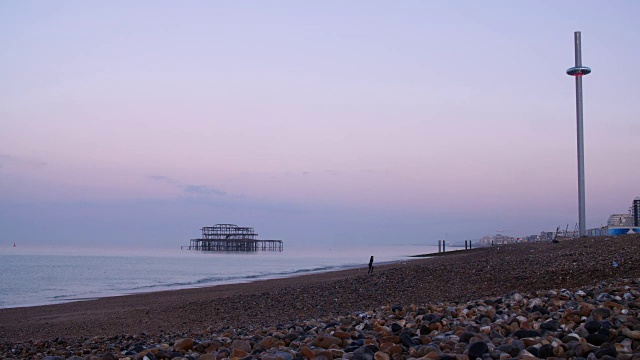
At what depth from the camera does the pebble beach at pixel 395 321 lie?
412 cm

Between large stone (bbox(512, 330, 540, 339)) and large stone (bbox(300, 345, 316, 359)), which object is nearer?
large stone (bbox(300, 345, 316, 359))

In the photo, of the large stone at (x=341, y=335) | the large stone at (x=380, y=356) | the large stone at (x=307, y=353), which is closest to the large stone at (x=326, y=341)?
the large stone at (x=341, y=335)

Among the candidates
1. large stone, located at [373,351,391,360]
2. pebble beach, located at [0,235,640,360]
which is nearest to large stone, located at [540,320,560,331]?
pebble beach, located at [0,235,640,360]

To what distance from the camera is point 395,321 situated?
6133 millimetres

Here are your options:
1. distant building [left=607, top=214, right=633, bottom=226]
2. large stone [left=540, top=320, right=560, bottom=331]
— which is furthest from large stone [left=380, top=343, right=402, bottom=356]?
distant building [left=607, top=214, right=633, bottom=226]

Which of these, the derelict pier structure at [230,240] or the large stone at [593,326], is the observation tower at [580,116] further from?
the derelict pier structure at [230,240]

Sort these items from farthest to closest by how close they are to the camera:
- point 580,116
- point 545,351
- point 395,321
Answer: point 580,116 < point 395,321 < point 545,351

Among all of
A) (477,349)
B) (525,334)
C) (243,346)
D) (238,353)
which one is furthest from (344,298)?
(477,349)

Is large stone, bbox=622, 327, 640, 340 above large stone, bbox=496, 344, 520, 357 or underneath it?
above

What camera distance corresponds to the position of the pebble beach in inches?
162

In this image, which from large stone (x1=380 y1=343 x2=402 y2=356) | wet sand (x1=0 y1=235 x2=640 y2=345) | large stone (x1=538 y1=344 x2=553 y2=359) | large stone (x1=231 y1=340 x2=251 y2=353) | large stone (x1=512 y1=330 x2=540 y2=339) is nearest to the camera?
large stone (x1=538 y1=344 x2=553 y2=359)

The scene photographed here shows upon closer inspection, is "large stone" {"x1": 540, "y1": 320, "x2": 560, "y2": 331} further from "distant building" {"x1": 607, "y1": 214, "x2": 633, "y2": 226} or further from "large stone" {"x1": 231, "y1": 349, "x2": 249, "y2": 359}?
"distant building" {"x1": 607, "y1": 214, "x2": 633, "y2": 226}

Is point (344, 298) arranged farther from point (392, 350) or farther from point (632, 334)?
point (632, 334)

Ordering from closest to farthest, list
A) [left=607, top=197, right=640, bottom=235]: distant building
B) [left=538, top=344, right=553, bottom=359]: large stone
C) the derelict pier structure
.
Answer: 1. [left=538, top=344, right=553, bottom=359]: large stone
2. [left=607, top=197, right=640, bottom=235]: distant building
3. the derelict pier structure
